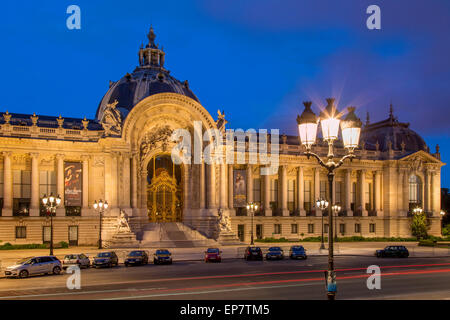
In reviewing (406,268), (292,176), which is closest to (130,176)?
(292,176)

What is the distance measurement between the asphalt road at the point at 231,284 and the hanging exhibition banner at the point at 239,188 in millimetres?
32390

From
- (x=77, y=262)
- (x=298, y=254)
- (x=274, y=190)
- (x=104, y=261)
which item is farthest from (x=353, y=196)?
(x=77, y=262)

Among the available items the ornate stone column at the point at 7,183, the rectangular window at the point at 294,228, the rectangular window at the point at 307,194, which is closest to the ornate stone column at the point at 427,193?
the rectangular window at the point at 307,194

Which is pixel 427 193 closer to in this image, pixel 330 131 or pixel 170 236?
pixel 170 236

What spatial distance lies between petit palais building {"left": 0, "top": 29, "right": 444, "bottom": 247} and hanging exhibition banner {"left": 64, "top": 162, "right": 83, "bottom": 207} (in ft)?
0.37

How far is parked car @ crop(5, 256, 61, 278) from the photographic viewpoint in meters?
28.2

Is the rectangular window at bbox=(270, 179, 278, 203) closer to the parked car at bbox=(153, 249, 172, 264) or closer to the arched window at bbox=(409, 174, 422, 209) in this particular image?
the arched window at bbox=(409, 174, 422, 209)

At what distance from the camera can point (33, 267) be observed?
29.0 metres

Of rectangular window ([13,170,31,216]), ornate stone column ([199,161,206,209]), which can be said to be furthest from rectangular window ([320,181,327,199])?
rectangular window ([13,170,31,216])

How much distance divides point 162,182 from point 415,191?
39931mm

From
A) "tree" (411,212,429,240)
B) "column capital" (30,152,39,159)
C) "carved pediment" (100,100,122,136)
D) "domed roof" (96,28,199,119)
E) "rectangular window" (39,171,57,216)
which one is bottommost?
"tree" (411,212,429,240)

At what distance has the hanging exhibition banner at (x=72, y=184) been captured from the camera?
184 feet

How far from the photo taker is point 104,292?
2111cm

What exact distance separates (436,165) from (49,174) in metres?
56.3
